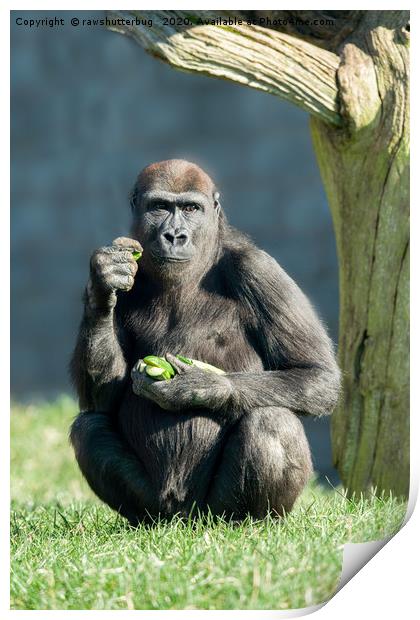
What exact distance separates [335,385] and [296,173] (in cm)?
633

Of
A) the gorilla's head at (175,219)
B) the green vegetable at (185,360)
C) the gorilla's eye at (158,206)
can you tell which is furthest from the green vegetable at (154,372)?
the gorilla's eye at (158,206)

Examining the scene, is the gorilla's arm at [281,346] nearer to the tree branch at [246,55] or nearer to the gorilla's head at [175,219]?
the gorilla's head at [175,219]

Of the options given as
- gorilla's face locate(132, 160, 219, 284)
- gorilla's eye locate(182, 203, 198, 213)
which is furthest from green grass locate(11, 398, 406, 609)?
gorilla's eye locate(182, 203, 198, 213)

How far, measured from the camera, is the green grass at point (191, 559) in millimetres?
3941

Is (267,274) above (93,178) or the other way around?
the other way around

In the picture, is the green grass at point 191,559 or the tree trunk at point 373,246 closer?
the green grass at point 191,559

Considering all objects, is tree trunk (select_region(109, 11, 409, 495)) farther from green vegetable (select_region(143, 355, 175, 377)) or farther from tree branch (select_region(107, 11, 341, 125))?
green vegetable (select_region(143, 355, 175, 377))

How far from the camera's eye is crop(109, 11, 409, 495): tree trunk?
19.8 ft

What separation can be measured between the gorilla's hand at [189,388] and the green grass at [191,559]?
25.2 inches

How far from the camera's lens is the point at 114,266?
5.15 meters

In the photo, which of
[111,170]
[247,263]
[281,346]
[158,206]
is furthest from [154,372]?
[111,170]

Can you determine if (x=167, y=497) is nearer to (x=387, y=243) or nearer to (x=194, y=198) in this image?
(x=194, y=198)

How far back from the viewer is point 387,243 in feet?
20.6

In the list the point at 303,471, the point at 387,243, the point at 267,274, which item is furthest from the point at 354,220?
the point at 303,471
